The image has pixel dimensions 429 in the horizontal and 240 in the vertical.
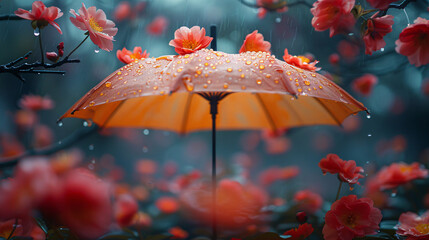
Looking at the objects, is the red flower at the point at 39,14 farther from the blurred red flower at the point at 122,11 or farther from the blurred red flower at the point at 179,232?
the blurred red flower at the point at 179,232

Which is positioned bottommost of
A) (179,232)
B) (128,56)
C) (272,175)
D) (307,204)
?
(272,175)

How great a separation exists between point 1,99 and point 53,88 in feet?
1.20

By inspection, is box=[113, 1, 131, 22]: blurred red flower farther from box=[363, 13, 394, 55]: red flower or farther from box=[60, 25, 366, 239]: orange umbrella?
box=[363, 13, 394, 55]: red flower

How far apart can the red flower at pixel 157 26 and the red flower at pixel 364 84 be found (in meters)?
1.62

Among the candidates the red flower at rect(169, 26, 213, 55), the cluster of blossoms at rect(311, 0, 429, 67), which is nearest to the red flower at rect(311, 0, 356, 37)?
the cluster of blossoms at rect(311, 0, 429, 67)

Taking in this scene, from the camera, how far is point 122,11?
238 cm

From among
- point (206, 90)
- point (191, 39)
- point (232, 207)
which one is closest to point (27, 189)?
point (206, 90)

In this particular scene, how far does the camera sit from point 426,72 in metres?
2.66

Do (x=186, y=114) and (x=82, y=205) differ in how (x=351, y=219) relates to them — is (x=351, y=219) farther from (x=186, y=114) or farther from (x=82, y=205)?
(x=82, y=205)

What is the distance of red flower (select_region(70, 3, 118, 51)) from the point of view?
1101 mm

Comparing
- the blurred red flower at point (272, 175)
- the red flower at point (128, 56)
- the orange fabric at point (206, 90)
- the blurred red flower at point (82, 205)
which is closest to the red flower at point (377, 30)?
the orange fabric at point (206, 90)

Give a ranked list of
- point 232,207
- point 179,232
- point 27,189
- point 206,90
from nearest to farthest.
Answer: point 27,189 → point 206,90 → point 232,207 → point 179,232

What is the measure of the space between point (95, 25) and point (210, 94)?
1.83ft

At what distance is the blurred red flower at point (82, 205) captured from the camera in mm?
438
